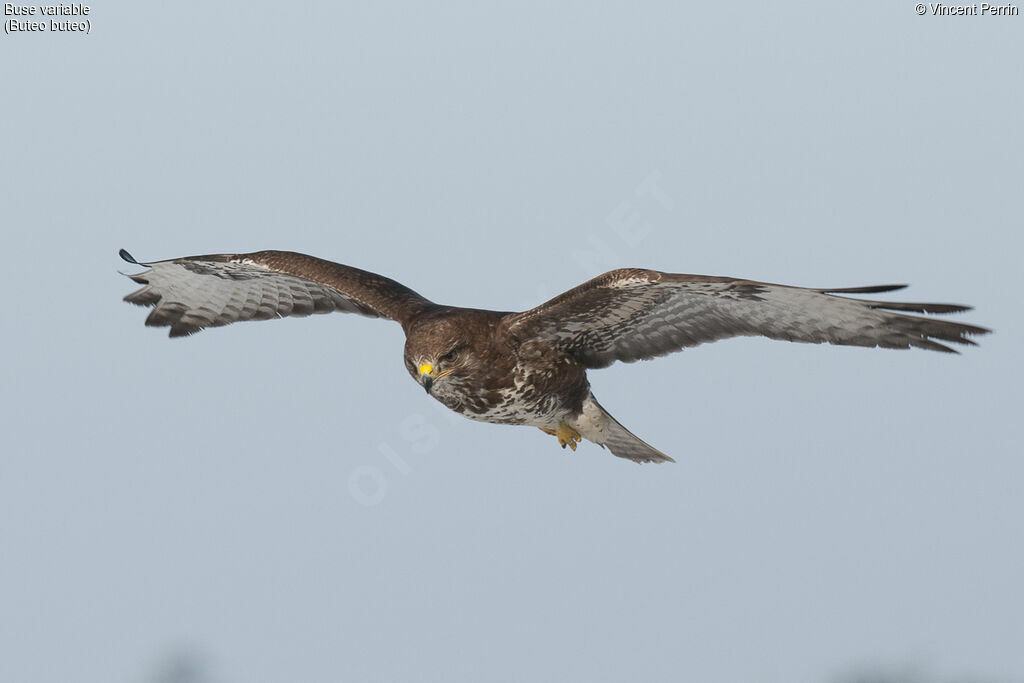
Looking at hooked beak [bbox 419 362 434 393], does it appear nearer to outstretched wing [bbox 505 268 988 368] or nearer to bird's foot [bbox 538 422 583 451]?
outstretched wing [bbox 505 268 988 368]

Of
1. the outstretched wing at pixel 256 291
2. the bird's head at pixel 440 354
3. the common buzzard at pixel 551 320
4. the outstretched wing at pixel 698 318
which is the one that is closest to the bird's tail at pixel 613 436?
the common buzzard at pixel 551 320

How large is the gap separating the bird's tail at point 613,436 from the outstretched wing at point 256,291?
1.72 m

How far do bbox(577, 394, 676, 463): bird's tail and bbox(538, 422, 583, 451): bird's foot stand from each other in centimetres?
7

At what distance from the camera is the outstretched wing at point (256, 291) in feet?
36.7

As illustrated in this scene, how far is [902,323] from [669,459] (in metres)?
3.22

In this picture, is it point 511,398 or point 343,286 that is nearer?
point 511,398

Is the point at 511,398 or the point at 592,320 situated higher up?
the point at 592,320

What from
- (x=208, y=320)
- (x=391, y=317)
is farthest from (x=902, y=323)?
(x=208, y=320)

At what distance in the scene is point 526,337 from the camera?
10070mm

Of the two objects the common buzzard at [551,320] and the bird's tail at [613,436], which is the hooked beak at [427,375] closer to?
the common buzzard at [551,320]

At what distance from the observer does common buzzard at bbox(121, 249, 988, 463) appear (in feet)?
29.6

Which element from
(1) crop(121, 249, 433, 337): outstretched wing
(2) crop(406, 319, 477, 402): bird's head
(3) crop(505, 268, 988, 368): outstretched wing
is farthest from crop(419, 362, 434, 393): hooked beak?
(1) crop(121, 249, 433, 337): outstretched wing

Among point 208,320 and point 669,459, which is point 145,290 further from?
point 669,459

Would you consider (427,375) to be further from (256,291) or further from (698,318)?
(256,291)
